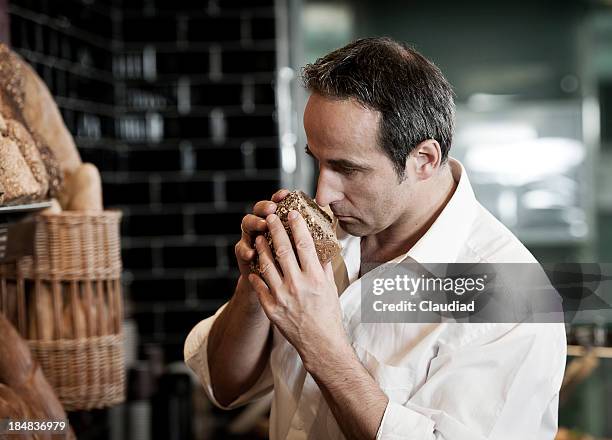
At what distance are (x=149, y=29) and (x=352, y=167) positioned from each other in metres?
1.97

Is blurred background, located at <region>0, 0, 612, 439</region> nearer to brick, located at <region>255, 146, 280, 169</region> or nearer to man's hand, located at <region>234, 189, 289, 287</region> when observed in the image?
brick, located at <region>255, 146, 280, 169</region>

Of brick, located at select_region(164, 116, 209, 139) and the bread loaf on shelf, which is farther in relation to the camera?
brick, located at select_region(164, 116, 209, 139)

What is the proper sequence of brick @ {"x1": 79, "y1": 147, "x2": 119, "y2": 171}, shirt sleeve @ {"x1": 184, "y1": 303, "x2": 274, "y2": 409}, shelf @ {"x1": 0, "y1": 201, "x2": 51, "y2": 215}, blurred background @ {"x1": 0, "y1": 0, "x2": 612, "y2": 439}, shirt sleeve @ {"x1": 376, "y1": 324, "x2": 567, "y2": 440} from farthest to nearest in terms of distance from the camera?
blurred background @ {"x1": 0, "y1": 0, "x2": 612, "y2": 439}, brick @ {"x1": 79, "y1": 147, "x2": 119, "y2": 171}, shirt sleeve @ {"x1": 184, "y1": 303, "x2": 274, "y2": 409}, shelf @ {"x1": 0, "y1": 201, "x2": 51, "y2": 215}, shirt sleeve @ {"x1": 376, "y1": 324, "x2": 567, "y2": 440}

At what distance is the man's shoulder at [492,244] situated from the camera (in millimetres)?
1019

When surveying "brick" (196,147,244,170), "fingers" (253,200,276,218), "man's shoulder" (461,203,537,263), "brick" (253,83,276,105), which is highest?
"brick" (253,83,276,105)

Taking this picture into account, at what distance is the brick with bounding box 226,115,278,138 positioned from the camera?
9.30ft

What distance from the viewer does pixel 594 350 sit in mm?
1695

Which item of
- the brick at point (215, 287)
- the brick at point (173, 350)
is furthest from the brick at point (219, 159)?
the brick at point (173, 350)

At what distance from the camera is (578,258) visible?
2.82m

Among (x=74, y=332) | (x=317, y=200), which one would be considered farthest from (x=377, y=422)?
(x=74, y=332)

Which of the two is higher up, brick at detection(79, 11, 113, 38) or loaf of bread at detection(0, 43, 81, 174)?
brick at detection(79, 11, 113, 38)

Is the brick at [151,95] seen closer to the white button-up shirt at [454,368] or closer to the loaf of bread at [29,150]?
the loaf of bread at [29,150]

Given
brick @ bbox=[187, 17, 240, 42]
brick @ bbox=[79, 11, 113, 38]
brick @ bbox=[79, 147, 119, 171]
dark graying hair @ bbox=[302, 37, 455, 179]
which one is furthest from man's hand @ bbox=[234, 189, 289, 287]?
brick @ bbox=[187, 17, 240, 42]

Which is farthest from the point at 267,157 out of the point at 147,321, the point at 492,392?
the point at 492,392
